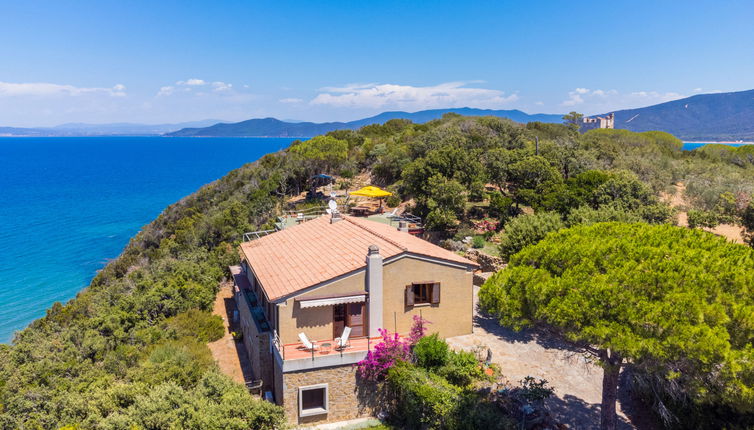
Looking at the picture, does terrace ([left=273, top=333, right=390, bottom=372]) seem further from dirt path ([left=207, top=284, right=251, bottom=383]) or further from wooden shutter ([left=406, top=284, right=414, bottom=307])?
dirt path ([left=207, top=284, right=251, bottom=383])

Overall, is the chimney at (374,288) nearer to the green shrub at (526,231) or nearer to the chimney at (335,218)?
the chimney at (335,218)

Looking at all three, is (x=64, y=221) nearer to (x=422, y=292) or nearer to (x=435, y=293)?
(x=422, y=292)

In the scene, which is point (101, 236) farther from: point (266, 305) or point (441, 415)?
point (441, 415)

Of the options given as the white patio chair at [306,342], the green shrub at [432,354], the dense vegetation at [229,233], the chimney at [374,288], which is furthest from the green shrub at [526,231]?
the white patio chair at [306,342]

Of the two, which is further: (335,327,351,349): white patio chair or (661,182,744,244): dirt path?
(661,182,744,244): dirt path

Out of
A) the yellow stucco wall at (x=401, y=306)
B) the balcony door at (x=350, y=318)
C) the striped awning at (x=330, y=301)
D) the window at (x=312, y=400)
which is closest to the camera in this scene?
the window at (x=312, y=400)

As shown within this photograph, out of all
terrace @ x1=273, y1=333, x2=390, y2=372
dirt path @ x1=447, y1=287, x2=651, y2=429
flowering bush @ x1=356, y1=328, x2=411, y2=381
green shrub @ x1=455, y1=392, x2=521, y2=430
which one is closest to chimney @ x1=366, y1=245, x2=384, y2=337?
terrace @ x1=273, y1=333, x2=390, y2=372
